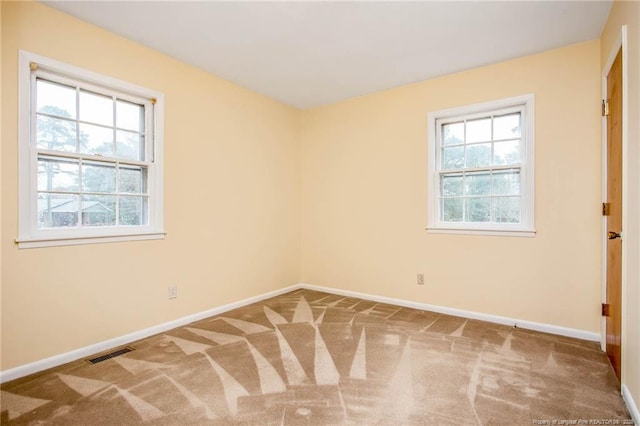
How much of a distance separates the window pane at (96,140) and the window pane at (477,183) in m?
3.51

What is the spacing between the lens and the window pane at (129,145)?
2.93 m

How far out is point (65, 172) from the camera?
101 inches

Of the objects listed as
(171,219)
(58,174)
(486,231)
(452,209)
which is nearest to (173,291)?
(171,219)

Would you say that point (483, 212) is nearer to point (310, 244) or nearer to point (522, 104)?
point (522, 104)

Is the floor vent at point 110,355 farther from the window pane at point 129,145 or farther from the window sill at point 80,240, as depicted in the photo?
the window pane at point 129,145

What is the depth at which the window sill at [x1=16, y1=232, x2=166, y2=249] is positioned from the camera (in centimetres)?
233

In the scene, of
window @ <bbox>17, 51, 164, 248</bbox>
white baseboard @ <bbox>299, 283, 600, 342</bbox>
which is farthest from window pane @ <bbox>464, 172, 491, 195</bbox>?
window @ <bbox>17, 51, 164, 248</bbox>

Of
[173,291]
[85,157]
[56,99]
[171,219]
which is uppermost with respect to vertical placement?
A: [56,99]

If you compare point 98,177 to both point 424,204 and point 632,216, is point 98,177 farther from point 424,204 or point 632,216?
point 632,216

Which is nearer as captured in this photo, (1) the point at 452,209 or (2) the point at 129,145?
(2) the point at 129,145

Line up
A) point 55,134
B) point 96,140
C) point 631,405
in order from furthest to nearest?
point 96,140 → point 55,134 → point 631,405

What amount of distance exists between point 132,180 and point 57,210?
2.08 feet

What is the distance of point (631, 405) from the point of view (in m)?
1.82

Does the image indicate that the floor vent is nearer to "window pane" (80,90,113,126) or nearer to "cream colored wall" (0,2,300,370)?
"cream colored wall" (0,2,300,370)
